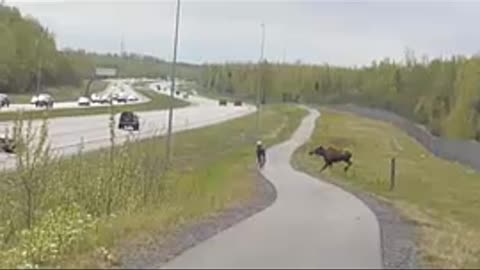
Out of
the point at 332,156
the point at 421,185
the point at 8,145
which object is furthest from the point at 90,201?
the point at 421,185

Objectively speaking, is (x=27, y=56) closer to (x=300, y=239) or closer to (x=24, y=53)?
(x=24, y=53)

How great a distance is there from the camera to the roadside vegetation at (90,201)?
663 inches

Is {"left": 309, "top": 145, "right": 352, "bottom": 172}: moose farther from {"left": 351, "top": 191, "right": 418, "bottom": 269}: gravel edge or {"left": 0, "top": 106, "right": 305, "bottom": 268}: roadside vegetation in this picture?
{"left": 351, "top": 191, "right": 418, "bottom": 269}: gravel edge

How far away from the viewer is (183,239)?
1872 centimetres

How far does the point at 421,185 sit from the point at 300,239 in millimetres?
31484

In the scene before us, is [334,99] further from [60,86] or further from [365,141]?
[365,141]

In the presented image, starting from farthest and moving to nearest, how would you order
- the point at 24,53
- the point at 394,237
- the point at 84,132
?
the point at 24,53 → the point at 84,132 → the point at 394,237

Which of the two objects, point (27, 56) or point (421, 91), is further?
point (421, 91)

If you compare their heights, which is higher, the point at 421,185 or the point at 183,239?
the point at 183,239

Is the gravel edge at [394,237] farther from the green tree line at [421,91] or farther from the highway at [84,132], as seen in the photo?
the green tree line at [421,91]

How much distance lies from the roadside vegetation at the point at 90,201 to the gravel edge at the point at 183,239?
0.33m

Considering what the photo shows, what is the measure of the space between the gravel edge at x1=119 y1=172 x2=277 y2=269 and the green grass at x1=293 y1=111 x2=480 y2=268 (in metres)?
3.89

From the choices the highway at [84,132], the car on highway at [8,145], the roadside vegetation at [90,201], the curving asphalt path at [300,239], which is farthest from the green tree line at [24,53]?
the curving asphalt path at [300,239]

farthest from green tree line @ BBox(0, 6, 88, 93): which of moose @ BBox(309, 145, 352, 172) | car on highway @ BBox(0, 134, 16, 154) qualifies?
car on highway @ BBox(0, 134, 16, 154)
